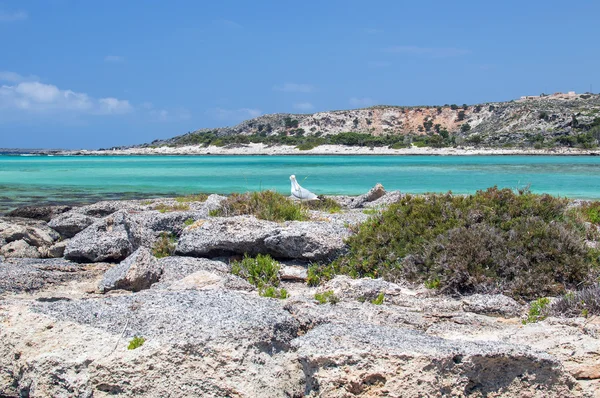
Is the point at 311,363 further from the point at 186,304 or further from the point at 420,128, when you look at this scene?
the point at 420,128

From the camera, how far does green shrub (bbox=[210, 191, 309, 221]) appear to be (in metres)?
10.7

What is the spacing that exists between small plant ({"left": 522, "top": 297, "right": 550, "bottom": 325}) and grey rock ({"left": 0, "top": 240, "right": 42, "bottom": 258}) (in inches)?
362

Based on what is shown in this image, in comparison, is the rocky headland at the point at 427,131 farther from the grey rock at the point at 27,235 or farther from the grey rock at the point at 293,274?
the grey rock at the point at 293,274

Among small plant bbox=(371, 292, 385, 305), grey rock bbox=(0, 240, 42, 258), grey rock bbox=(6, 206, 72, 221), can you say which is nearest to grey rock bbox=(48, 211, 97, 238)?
grey rock bbox=(0, 240, 42, 258)

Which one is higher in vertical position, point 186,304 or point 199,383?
point 186,304

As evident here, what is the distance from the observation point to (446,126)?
5423 inches

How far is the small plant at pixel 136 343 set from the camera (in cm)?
488

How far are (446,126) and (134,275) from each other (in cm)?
13679

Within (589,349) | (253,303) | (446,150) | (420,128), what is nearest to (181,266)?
(253,303)

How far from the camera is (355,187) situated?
3434 centimetres

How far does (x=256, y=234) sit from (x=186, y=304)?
10.9ft

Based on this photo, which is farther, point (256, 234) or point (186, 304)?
point (256, 234)

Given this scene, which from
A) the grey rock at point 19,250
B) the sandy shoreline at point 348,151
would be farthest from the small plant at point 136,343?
the sandy shoreline at point 348,151

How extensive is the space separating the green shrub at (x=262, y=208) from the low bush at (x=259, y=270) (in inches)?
76.0
